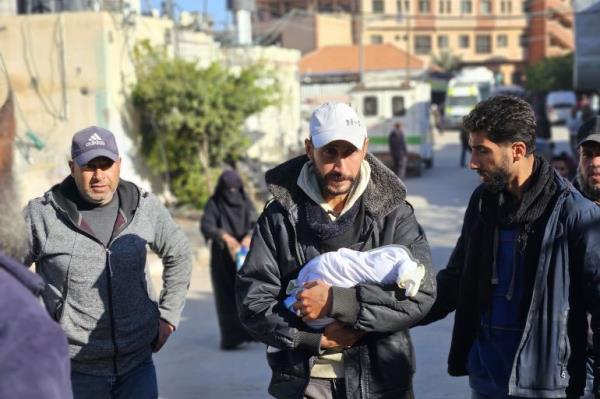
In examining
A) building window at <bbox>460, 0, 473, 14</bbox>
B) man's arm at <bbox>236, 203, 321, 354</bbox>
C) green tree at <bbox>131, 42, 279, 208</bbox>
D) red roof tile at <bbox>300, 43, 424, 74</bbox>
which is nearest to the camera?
man's arm at <bbox>236, 203, 321, 354</bbox>

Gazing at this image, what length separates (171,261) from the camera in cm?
493

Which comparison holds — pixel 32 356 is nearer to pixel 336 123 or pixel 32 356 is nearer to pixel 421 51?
pixel 336 123

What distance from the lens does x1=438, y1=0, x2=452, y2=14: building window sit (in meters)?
90.2

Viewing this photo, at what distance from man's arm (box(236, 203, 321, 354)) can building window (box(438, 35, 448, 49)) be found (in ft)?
293

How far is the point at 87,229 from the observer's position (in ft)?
14.8

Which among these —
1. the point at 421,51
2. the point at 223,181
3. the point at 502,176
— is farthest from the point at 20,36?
the point at 421,51

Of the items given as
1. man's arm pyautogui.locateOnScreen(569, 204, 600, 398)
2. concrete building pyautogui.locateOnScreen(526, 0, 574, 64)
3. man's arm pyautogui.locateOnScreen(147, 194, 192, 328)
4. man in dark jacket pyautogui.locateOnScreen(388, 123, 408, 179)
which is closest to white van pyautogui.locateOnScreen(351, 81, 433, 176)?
man in dark jacket pyautogui.locateOnScreen(388, 123, 408, 179)

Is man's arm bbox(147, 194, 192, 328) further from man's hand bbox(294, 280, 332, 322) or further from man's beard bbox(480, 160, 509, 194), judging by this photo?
man's beard bbox(480, 160, 509, 194)

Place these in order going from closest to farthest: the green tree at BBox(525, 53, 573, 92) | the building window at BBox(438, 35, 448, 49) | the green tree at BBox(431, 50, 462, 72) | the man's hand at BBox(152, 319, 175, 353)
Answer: the man's hand at BBox(152, 319, 175, 353), the green tree at BBox(525, 53, 573, 92), the green tree at BBox(431, 50, 462, 72), the building window at BBox(438, 35, 448, 49)

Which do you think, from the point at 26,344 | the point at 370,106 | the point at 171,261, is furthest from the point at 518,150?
the point at 370,106

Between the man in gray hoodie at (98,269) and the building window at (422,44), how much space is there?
87.9 metres

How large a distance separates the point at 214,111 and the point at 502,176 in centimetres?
1506

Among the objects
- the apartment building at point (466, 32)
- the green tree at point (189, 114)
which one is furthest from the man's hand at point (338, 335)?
the apartment building at point (466, 32)

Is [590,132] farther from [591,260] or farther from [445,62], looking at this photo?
[445,62]
